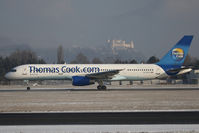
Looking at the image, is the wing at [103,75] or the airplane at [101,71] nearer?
the wing at [103,75]

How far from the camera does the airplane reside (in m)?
43.0

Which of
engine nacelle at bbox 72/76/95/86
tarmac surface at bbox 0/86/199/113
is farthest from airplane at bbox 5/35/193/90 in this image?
tarmac surface at bbox 0/86/199/113

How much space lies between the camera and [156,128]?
13000mm

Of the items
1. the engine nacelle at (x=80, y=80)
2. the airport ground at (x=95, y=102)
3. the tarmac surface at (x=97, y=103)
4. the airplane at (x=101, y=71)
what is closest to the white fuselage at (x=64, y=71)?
the airplane at (x=101, y=71)

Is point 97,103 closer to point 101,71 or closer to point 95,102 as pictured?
point 95,102

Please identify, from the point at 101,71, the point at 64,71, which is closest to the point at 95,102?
the point at 64,71

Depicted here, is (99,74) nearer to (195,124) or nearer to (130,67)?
(130,67)

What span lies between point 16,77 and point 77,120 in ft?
99.5

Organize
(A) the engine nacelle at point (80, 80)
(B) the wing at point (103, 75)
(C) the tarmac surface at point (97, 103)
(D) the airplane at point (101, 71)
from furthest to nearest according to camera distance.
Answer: (D) the airplane at point (101, 71) < (B) the wing at point (103, 75) < (A) the engine nacelle at point (80, 80) < (C) the tarmac surface at point (97, 103)

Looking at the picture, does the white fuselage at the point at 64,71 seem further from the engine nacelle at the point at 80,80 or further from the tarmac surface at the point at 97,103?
the tarmac surface at the point at 97,103

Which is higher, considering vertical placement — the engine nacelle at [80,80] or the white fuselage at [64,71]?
the white fuselage at [64,71]

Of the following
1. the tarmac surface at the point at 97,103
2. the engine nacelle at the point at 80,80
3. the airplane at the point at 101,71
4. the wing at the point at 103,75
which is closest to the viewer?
the tarmac surface at the point at 97,103

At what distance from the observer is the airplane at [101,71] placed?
4303cm

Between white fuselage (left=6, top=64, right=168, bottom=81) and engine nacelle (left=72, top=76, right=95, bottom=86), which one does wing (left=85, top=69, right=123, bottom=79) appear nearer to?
engine nacelle (left=72, top=76, right=95, bottom=86)
